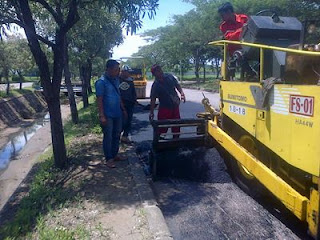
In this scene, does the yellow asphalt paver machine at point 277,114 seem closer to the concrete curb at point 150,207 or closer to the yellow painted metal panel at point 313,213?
the yellow painted metal panel at point 313,213

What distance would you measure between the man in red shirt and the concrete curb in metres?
2.27

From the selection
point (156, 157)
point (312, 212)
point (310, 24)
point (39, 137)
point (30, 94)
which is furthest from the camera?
point (30, 94)

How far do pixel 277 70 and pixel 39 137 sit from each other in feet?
39.0

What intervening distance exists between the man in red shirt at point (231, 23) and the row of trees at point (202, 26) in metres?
11.6

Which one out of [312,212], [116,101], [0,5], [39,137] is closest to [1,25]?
[0,5]

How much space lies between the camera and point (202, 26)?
25.7 meters

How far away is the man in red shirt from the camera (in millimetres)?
4975

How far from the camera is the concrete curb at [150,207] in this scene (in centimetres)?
349

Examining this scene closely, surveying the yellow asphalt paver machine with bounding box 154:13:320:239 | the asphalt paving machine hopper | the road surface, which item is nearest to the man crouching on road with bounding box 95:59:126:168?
the road surface

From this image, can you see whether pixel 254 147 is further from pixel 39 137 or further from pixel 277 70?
pixel 39 137

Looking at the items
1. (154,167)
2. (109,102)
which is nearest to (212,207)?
(154,167)

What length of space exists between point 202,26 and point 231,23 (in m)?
21.2

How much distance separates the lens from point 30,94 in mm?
25250

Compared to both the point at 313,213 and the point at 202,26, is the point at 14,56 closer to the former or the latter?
the point at 202,26
